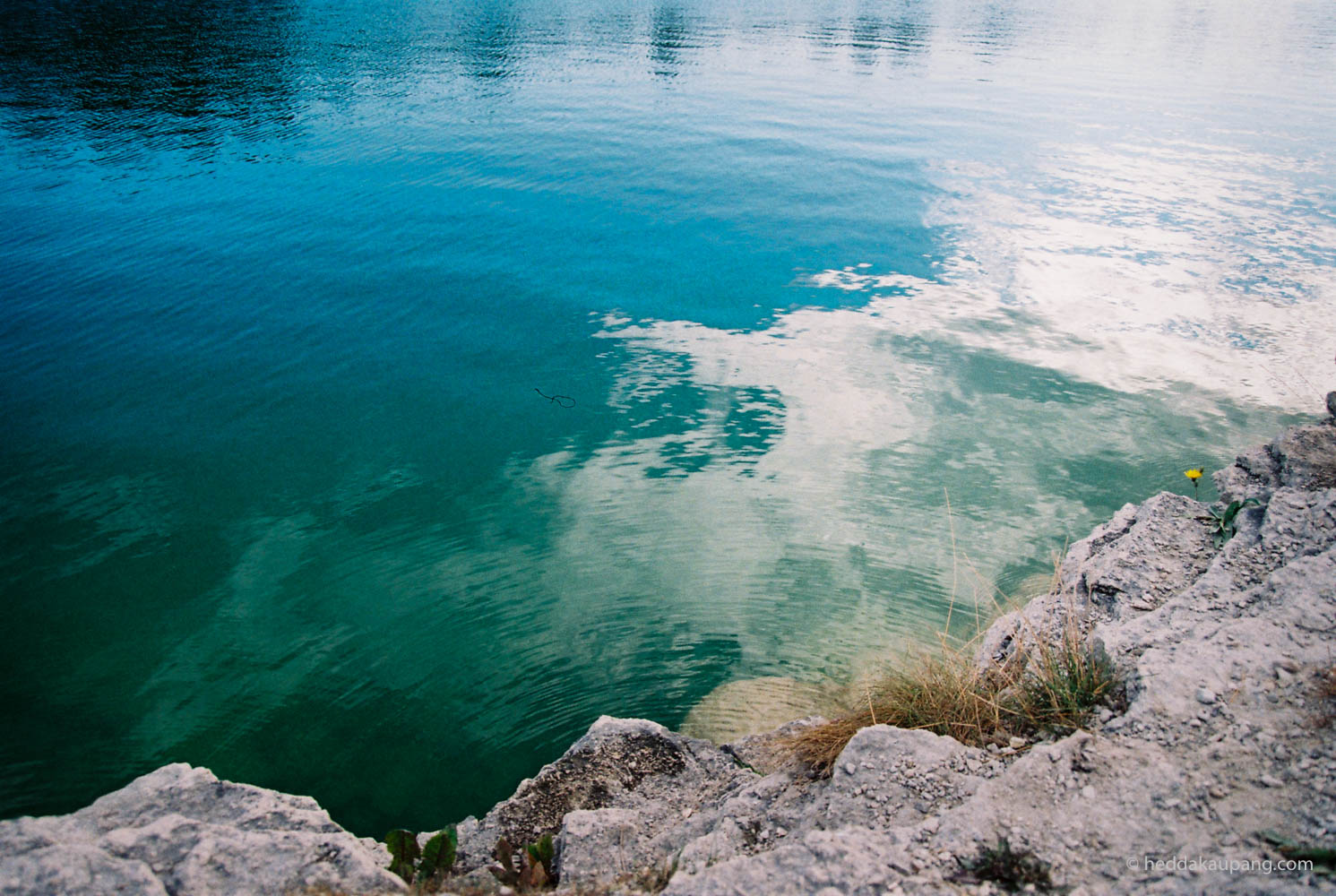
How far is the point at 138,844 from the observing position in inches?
117

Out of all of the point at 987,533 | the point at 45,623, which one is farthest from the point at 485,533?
the point at 987,533

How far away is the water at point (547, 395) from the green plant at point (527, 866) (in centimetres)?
155

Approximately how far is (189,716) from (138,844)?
2519mm

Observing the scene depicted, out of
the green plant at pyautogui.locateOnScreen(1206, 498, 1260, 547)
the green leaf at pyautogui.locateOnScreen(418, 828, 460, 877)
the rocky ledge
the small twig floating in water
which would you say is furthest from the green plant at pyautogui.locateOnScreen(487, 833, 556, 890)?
the small twig floating in water

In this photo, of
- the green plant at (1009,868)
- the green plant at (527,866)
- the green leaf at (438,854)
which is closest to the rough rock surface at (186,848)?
the green leaf at (438,854)

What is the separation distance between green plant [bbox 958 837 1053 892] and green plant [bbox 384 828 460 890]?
2.11 metres

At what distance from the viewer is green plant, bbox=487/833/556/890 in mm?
3180

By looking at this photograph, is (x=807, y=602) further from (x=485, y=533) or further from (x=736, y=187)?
(x=736, y=187)

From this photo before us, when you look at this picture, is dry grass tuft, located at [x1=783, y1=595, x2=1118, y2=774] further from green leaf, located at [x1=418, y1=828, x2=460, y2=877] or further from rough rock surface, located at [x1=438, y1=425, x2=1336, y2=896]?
green leaf, located at [x1=418, y1=828, x2=460, y2=877]

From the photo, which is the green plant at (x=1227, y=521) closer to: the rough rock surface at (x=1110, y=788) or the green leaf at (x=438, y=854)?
the rough rock surface at (x=1110, y=788)

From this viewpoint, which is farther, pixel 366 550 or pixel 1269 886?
pixel 366 550

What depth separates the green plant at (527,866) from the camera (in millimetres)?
3180

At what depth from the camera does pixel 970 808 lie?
279 cm

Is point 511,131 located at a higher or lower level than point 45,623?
higher
